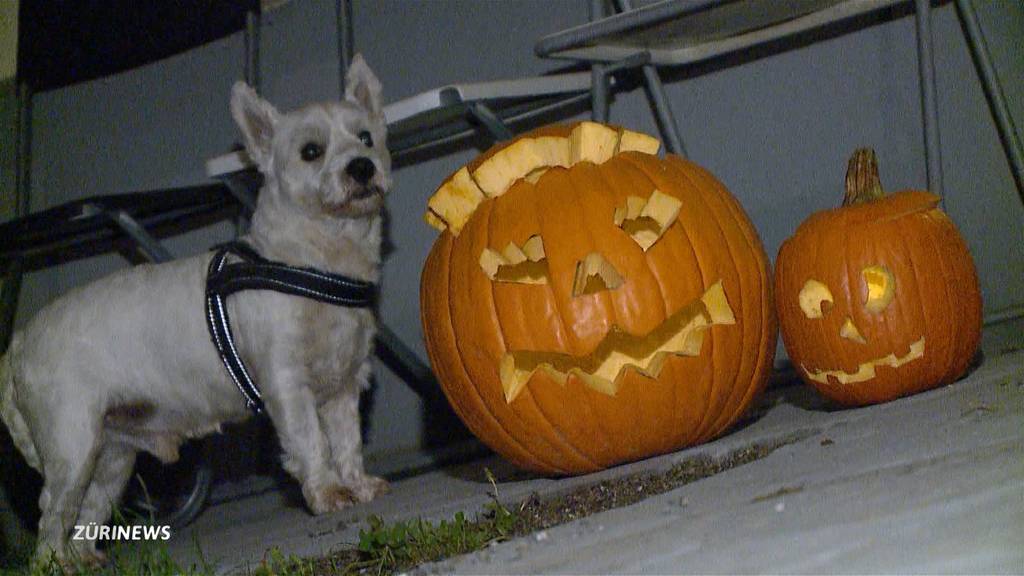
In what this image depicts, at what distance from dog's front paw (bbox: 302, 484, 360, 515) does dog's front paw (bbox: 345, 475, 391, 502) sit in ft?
0.11

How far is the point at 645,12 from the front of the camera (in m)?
1.95

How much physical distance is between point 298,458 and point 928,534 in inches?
64.7

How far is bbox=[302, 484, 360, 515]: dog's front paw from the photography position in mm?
2189

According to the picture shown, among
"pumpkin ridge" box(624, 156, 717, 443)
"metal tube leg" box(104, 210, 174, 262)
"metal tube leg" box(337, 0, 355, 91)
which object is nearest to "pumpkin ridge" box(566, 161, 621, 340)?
"pumpkin ridge" box(624, 156, 717, 443)

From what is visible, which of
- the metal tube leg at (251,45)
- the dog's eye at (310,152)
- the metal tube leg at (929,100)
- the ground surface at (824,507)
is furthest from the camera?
the metal tube leg at (251,45)

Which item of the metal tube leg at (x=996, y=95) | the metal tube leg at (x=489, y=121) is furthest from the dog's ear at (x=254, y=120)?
the metal tube leg at (x=996, y=95)

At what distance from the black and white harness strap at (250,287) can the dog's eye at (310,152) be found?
0.87 feet

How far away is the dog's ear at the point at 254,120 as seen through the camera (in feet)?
7.91

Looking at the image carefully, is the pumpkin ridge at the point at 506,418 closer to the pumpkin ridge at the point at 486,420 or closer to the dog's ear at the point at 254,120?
the pumpkin ridge at the point at 486,420

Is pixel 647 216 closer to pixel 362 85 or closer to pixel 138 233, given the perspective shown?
pixel 362 85

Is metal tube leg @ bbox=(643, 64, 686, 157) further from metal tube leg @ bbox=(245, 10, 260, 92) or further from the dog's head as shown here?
metal tube leg @ bbox=(245, 10, 260, 92)

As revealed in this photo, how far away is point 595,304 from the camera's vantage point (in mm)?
1634

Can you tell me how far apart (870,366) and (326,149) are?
1.39 m

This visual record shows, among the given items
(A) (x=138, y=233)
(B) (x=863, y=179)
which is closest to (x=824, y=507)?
(B) (x=863, y=179)
